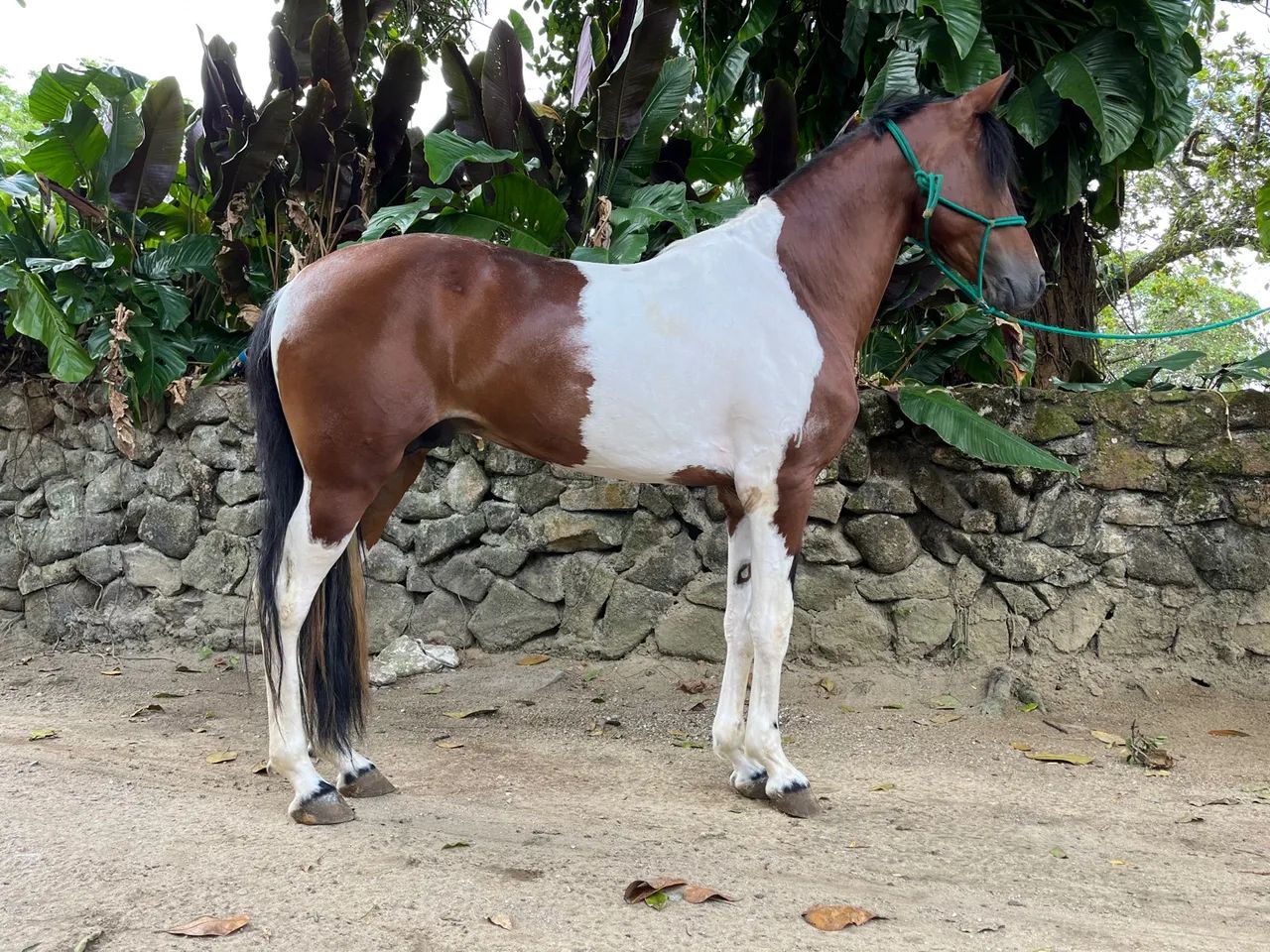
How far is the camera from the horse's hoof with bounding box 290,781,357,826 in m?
2.57

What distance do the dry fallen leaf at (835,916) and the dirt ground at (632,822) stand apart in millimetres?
30

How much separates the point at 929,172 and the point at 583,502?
2162mm

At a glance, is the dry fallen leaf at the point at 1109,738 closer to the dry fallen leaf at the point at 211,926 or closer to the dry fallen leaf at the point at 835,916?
the dry fallen leaf at the point at 835,916

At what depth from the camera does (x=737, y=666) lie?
2980 mm

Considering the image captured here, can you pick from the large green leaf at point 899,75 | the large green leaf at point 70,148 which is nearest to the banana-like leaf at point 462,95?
the large green leaf at point 70,148

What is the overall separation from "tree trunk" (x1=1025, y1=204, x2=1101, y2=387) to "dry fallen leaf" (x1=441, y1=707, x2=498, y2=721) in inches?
134

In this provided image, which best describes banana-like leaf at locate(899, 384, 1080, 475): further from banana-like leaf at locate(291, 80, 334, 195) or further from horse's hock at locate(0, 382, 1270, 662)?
banana-like leaf at locate(291, 80, 334, 195)

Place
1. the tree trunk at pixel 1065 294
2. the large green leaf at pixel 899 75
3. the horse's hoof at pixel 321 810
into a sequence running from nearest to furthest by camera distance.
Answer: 1. the horse's hoof at pixel 321 810
2. the large green leaf at pixel 899 75
3. the tree trunk at pixel 1065 294

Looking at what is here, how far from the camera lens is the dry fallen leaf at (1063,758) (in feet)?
10.9

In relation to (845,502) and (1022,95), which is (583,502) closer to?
(845,502)

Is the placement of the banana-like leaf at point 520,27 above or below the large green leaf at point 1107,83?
above

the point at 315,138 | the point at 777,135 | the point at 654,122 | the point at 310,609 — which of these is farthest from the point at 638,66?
the point at 310,609

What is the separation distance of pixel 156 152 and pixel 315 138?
83cm

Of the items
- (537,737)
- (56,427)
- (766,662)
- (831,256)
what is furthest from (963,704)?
(56,427)
